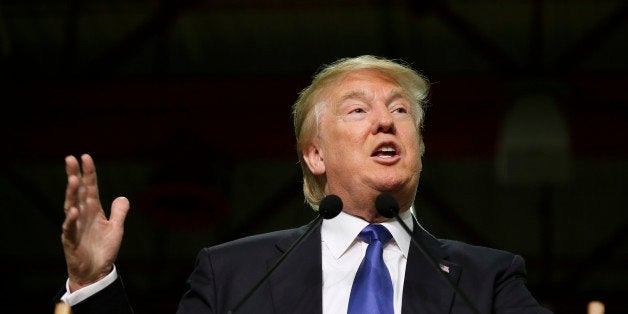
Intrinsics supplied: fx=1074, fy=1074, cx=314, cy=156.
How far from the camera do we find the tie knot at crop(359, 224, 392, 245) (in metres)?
2.40

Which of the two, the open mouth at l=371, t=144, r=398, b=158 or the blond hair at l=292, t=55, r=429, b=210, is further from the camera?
the blond hair at l=292, t=55, r=429, b=210

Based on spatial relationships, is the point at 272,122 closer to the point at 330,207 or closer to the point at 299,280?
the point at 299,280

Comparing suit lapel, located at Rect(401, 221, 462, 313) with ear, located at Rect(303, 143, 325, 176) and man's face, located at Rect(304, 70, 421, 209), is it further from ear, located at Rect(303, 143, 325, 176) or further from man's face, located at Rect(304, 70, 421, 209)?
ear, located at Rect(303, 143, 325, 176)

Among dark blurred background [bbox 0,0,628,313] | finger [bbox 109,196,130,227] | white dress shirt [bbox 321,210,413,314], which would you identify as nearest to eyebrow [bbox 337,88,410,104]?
white dress shirt [bbox 321,210,413,314]

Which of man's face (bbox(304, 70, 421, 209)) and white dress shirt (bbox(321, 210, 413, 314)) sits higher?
man's face (bbox(304, 70, 421, 209))

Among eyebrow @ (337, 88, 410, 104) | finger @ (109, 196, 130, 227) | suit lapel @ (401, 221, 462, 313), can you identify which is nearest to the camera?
finger @ (109, 196, 130, 227)

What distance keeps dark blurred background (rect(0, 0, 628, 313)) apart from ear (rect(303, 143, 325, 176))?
2601mm

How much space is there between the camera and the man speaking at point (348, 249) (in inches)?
83.6

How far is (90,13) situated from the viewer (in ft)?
22.8

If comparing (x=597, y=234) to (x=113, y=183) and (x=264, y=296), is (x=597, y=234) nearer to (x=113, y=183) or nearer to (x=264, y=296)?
(x=113, y=183)

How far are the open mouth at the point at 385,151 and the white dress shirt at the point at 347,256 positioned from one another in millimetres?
142

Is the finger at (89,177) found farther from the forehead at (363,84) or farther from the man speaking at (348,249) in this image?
the forehead at (363,84)

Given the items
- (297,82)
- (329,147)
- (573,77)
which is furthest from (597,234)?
(329,147)

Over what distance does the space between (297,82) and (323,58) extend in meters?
1.24
